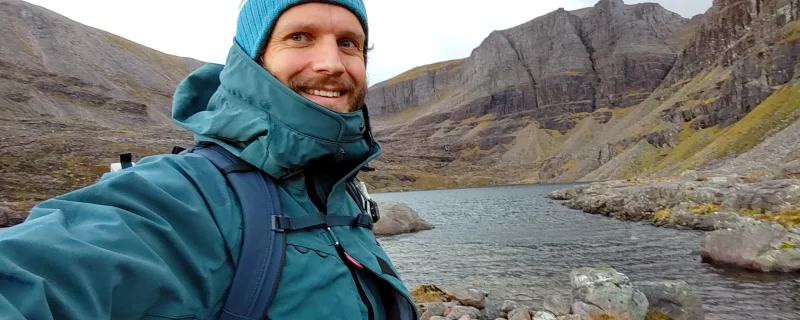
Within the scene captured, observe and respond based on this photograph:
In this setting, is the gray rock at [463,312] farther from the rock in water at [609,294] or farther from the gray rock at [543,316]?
the rock in water at [609,294]

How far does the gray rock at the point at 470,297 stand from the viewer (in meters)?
17.1

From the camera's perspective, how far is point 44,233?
4.64ft

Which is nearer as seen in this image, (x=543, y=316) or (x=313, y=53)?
(x=313, y=53)

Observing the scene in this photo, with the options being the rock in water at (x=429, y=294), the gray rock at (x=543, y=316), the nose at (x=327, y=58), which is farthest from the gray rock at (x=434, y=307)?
the nose at (x=327, y=58)

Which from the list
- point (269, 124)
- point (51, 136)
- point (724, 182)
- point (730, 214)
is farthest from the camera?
point (51, 136)

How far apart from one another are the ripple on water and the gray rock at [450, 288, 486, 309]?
318cm

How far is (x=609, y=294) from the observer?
15.7 m

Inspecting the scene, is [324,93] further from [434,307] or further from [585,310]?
[585,310]

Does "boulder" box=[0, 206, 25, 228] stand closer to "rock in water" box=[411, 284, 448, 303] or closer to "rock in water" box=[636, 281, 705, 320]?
"rock in water" box=[411, 284, 448, 303]

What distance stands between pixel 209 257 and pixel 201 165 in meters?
0.47

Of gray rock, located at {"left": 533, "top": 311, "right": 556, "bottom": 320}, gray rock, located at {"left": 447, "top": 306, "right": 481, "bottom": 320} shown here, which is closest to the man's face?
gray rock, located at {"left": 447, "top": 306, "right": 481, "bottom": 320}

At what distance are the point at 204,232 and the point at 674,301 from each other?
17.8 metres

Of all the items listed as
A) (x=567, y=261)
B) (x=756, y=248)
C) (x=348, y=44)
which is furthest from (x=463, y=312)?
(x=756, y=248)

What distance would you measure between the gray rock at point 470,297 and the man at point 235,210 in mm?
15135
